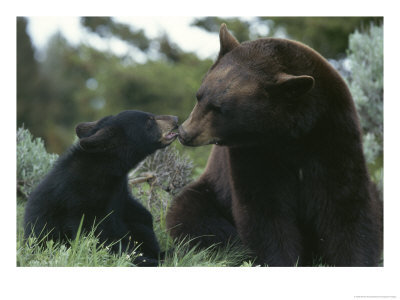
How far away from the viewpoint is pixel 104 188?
380 cm

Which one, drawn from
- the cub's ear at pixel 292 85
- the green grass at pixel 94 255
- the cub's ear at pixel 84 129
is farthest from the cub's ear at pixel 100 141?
the cub's ear at pixel 292 85

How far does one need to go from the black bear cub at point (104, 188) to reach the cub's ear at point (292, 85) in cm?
110

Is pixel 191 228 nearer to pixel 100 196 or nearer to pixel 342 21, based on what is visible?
pixel 100 196

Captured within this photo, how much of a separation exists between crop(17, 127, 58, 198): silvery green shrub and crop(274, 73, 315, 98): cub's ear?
2.34 m

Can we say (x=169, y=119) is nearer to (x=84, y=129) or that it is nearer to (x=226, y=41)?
(x=84, y=129)

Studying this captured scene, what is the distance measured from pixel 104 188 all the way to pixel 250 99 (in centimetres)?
132

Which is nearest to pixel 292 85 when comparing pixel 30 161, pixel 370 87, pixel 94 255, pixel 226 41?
pixel 226 41

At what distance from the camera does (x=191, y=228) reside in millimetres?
4047

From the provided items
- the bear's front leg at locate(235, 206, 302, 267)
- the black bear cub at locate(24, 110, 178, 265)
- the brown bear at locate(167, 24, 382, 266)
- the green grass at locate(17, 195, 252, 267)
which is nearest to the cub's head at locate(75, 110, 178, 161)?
the black bear cub at locate(24, 110, 178, 265)

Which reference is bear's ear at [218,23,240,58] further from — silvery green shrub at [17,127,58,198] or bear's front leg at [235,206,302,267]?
silvery green shrub at [17,127,58,198]

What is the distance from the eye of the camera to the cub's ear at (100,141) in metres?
3.71

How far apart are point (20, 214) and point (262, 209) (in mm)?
2291

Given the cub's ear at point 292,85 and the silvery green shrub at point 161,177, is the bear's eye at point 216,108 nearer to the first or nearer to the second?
the cub's ear at point 292,85
